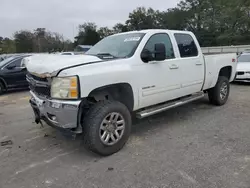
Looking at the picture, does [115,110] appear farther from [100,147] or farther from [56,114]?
[56,114]

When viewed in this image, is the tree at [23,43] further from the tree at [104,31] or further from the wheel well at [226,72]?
the wheel well at [226,72]

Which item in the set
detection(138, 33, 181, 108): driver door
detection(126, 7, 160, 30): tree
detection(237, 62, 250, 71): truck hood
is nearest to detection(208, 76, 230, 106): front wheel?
detection(138, 33, 181, 108): driver door

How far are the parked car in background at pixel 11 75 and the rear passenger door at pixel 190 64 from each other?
636cm

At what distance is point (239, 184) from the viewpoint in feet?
8.52

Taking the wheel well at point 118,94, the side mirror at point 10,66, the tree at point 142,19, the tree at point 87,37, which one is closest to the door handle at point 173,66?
the wheel well at point 118,94

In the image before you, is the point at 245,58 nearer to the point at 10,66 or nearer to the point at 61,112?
the point at 61,112

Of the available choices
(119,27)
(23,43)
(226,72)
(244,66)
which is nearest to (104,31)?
(119,27)

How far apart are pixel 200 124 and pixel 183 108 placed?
49.6 inches

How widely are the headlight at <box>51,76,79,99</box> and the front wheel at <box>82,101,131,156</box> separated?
1.38ft

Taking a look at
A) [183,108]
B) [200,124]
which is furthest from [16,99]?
[200,124]

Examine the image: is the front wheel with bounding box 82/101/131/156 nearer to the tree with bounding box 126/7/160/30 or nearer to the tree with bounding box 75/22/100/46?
the tree with bounding box 75/22/100/46

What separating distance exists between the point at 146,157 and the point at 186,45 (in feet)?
8.75

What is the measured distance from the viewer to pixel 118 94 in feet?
12.2

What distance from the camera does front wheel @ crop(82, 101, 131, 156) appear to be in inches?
125
